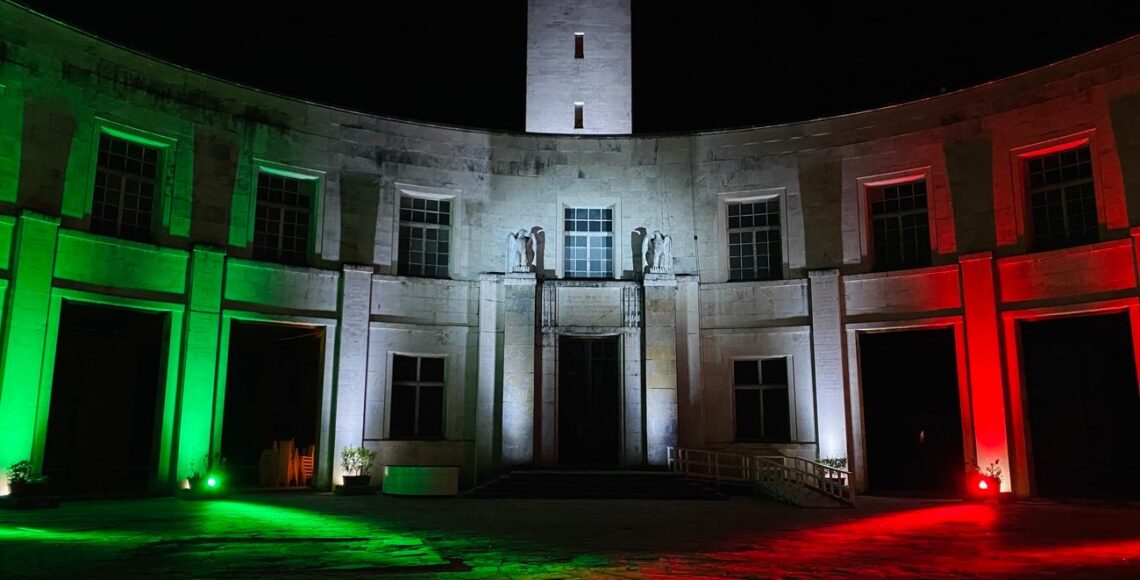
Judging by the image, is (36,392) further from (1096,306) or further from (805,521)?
(1096,306)

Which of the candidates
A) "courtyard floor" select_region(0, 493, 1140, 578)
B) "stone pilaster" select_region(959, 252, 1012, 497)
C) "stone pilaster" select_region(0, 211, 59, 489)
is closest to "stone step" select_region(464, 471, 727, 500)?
"courtyard floor" select_region(0, 493, 1140, 578)

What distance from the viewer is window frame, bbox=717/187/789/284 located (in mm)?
21531

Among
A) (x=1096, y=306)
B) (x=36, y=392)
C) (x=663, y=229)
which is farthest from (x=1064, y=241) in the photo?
(x=36, y=392)

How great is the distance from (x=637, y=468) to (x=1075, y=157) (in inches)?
474

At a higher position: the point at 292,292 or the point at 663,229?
the point at 663,229

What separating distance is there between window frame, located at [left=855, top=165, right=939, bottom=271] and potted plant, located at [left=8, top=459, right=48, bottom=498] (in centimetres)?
1805

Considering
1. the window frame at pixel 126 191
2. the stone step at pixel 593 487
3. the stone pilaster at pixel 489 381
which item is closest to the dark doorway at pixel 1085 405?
the stone step at pixel 593 487

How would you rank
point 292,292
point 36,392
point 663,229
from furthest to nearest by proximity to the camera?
point 663,229
point 292,292
point 36,392

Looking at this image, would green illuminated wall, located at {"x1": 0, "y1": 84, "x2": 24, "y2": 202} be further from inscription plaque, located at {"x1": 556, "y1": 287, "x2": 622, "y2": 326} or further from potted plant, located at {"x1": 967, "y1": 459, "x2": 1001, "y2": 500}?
potted plant, located at {"x1": 967, "y1": 459, "x2": 1001, "y2": 500}

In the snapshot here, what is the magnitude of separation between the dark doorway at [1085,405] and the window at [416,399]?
1504 centimetres

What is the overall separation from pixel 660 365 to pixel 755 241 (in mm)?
4244

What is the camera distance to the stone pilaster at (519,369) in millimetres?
20438

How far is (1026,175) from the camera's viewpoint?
1925 centimetres

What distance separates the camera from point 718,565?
8312 millimetres
